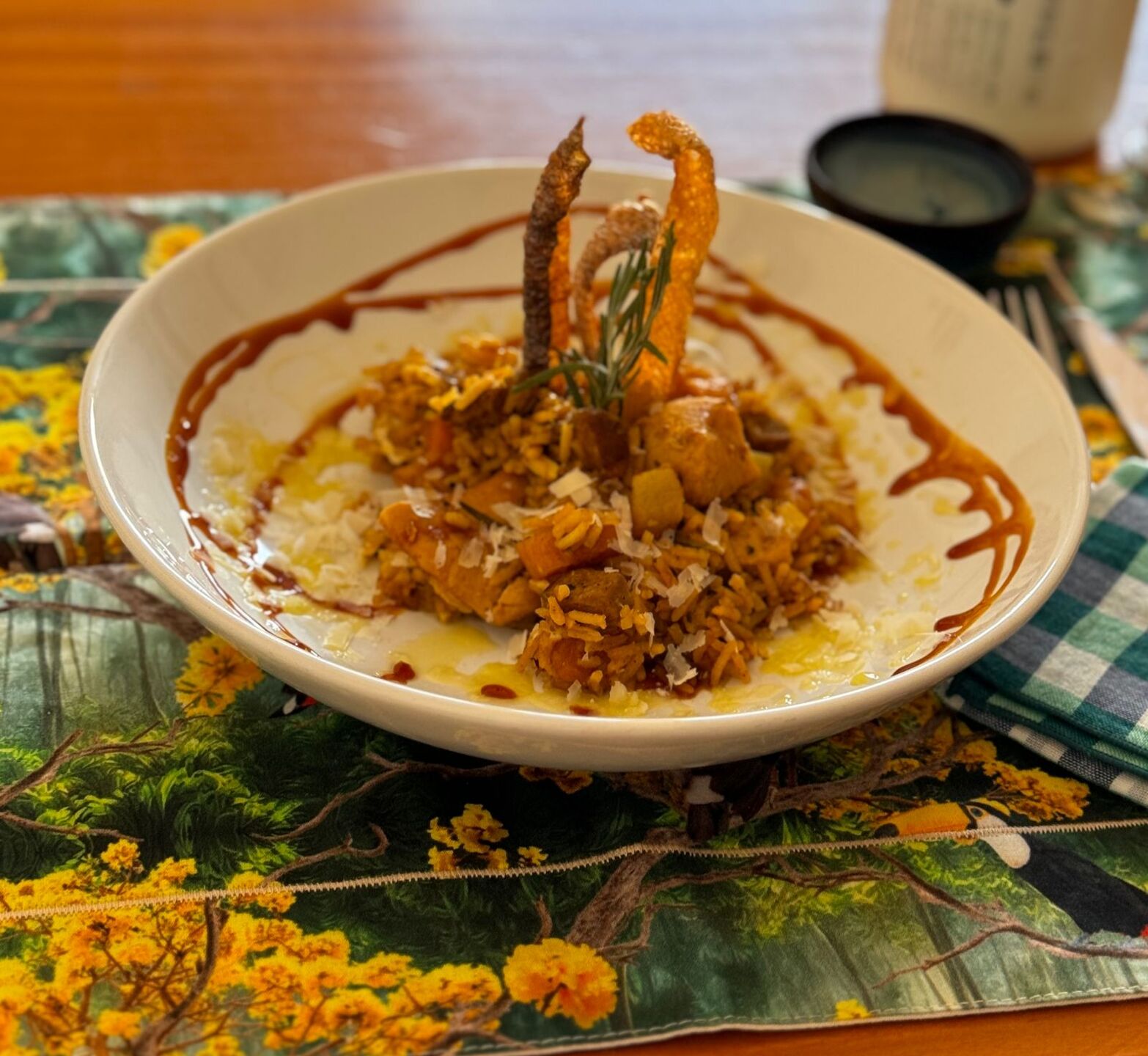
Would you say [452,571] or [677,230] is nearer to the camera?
[452,571]

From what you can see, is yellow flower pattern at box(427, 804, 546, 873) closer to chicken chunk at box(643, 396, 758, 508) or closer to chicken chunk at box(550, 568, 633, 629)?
chicken chunk at box(550, 568, 633, 629)

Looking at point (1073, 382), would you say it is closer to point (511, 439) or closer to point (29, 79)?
point (511, 439)

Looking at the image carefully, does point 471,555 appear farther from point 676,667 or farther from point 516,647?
point 676,667

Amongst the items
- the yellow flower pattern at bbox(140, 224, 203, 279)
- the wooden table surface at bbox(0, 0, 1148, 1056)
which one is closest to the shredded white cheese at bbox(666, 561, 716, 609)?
the yellow flower pattern at bbox(140, 224, 203, 279)

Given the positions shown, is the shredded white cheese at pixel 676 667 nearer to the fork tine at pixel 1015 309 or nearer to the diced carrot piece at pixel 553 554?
the diced carrot piece at pixel 553 554

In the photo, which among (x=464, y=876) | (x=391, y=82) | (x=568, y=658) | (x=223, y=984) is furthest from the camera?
(x=391, y=82)

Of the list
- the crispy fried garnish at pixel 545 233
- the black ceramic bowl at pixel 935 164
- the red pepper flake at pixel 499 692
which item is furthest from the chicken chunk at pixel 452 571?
the black ceramic bowl at pixel 935 164

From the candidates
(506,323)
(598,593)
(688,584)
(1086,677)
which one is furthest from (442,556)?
(1086,677)
